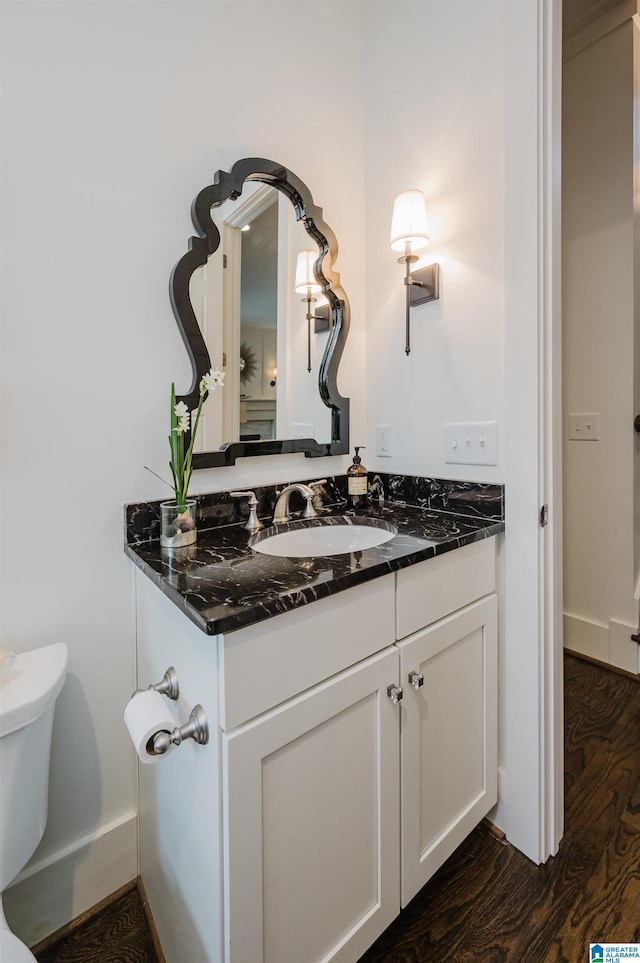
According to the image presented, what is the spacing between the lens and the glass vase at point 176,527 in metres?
1.06

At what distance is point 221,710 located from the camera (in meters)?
0.69

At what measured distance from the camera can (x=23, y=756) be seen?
2.68 ft

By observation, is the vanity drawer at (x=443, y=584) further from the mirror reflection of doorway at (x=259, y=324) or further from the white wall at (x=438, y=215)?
the mirror reflection of doorway at (x=259, y=324)

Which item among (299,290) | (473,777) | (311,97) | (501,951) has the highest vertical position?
(311,97)

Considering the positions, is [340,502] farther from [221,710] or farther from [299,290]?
[221,710]

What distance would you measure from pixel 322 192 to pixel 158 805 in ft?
5.99

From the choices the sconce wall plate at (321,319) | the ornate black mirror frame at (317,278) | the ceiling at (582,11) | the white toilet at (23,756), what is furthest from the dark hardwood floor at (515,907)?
the ceiling at (582,11)

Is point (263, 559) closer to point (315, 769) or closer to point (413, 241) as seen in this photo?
point (315, 769)

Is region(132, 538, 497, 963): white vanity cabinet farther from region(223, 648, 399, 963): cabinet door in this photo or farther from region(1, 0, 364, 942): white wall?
region(1, 0, 364, 942): white wall

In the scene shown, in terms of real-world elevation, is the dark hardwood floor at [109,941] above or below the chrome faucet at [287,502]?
below

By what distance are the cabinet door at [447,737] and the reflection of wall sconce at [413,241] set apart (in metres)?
0.88

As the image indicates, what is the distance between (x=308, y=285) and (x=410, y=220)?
0.37 metres

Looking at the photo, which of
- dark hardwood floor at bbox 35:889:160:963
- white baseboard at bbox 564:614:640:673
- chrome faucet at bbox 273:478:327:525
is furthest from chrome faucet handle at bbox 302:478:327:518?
white baseboard at bbox 564:614:640:673

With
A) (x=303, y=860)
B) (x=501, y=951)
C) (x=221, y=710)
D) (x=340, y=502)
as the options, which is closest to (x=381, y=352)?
(x=340, y=502)
